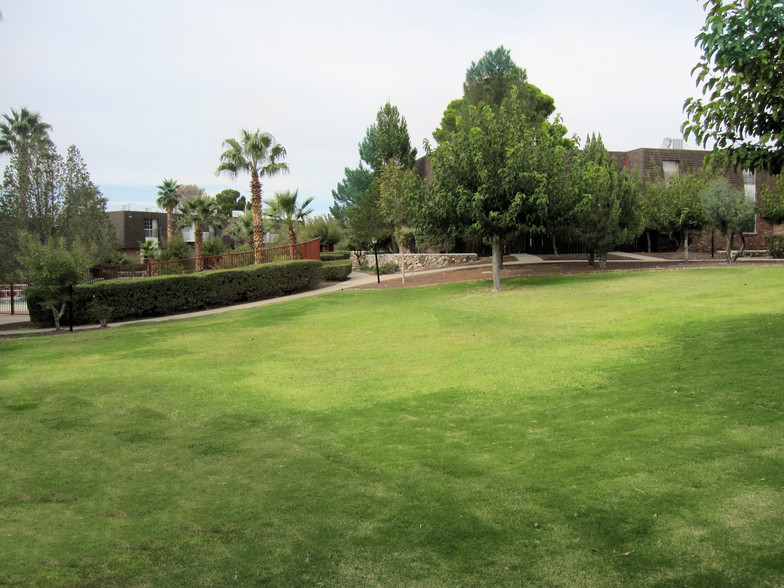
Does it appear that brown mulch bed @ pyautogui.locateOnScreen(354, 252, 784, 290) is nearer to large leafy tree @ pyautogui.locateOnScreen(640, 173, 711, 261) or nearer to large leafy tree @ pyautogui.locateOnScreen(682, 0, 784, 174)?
large leafy tree @ pyautogui.locateOnScreen(640, 173, 711, 261)

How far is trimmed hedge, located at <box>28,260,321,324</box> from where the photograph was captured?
20031mm

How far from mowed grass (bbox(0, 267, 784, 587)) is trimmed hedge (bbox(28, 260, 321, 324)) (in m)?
8.57

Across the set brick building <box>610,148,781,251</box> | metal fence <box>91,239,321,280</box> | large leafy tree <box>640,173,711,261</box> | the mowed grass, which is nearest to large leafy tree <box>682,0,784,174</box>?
the mowed grass

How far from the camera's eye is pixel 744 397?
670 centimetres

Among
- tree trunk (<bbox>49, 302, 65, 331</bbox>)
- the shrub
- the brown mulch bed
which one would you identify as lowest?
tree trunk (<bbox>49, 302, 65, 331</bbox>)

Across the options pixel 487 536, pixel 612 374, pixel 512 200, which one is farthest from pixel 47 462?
pixel 512 200

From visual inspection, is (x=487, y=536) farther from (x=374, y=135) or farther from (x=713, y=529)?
(x=374, y=135)

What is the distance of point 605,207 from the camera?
23453 millimetres

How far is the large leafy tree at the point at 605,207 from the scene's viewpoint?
75.2 ft

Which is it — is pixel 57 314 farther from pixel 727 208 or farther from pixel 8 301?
pixel 727 208

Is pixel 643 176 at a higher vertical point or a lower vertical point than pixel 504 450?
higher

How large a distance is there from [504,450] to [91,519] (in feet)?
12.1

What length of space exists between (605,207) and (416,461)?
66.2 ft

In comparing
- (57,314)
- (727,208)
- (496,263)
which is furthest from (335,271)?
(727,208)
